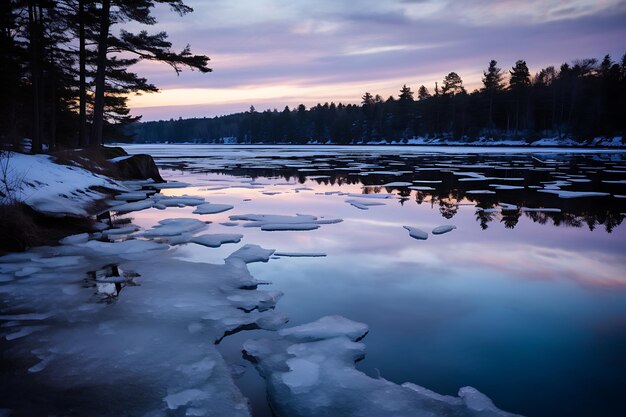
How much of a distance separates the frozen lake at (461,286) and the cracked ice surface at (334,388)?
0.12 meters

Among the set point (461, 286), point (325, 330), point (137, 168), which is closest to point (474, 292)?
point (461, 286)

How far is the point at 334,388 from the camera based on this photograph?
102 inches

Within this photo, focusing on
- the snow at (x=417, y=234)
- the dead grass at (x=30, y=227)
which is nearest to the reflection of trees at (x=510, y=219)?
the snow at (x=417, y=234)

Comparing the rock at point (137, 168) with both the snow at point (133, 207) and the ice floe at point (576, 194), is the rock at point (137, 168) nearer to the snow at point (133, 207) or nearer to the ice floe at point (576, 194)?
the snow at point (133, 207)

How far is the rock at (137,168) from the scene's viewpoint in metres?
16.5

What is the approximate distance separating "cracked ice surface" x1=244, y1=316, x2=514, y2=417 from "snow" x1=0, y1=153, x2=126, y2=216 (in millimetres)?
5903

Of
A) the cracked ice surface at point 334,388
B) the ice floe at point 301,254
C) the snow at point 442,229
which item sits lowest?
the cracked ice surface at point 334,388

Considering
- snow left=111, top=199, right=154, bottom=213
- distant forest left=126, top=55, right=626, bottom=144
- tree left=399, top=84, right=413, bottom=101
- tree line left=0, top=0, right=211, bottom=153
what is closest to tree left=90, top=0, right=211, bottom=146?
tree line left=0, top=0, right=211, bottom=153

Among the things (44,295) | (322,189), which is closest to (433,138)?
(322,189)

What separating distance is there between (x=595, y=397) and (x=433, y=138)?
79.6 meters

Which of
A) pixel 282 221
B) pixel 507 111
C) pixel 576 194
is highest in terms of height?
pixel 507 111

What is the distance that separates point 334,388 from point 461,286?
8.40 feet

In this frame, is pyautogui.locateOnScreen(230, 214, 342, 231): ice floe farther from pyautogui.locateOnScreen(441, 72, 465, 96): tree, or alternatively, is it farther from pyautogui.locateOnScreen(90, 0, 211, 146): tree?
pyautogui.locateOnScreen(441, 72, 465, 96): tree

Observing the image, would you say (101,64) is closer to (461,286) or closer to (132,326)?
(132,326)
